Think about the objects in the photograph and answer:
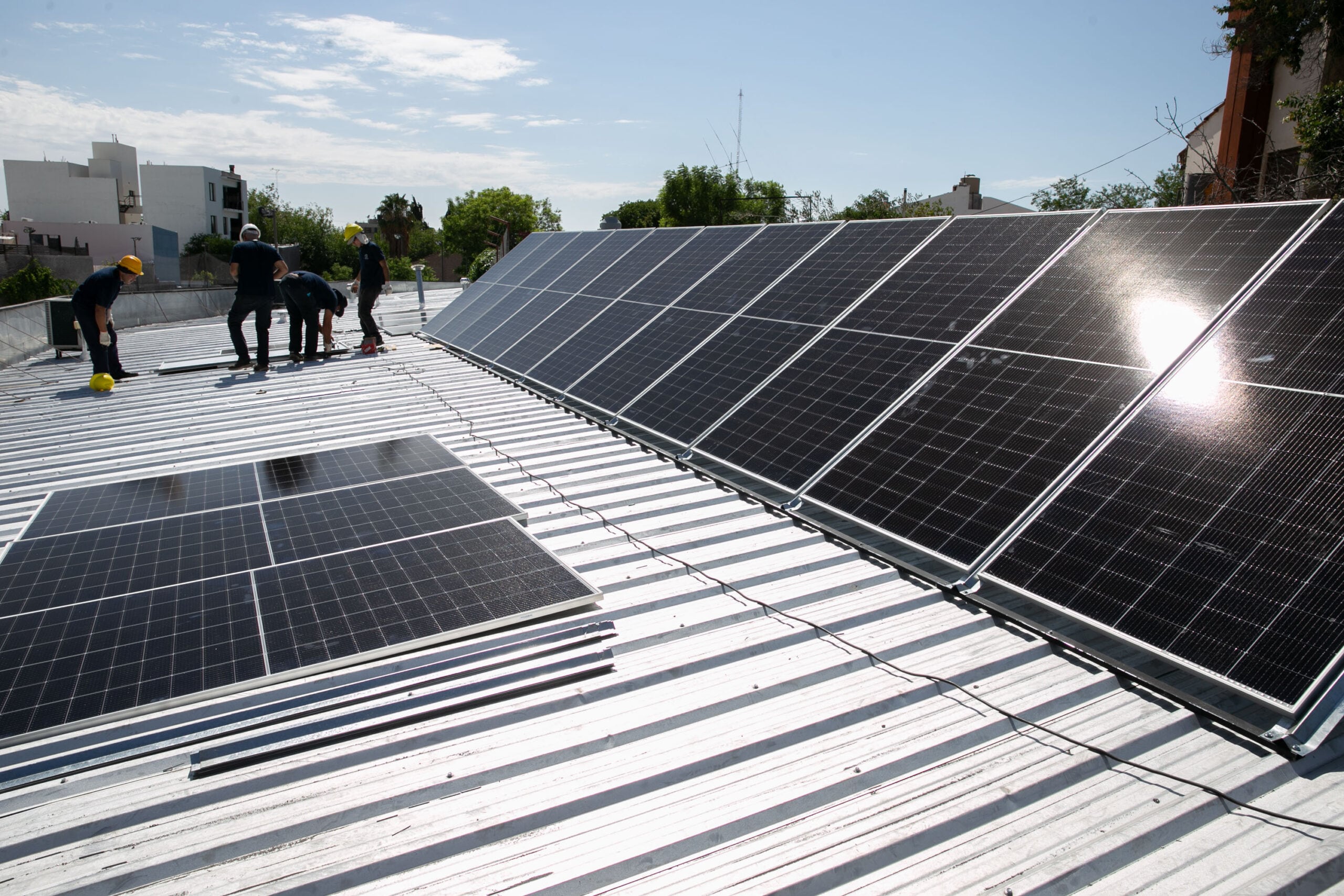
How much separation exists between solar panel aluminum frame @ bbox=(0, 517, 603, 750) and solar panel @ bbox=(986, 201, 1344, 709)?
8.81ft

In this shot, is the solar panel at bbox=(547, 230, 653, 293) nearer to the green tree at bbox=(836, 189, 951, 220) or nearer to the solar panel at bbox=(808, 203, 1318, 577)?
the solar panel at bbox=(808, 203, 1318, 577)

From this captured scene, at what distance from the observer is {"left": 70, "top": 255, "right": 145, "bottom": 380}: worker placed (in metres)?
13.4

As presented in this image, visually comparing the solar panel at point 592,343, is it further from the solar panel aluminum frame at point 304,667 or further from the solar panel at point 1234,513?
the solar panel at point 1234,513

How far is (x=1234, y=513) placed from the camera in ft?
14.8

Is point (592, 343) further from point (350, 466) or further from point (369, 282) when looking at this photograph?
point (369, 282)

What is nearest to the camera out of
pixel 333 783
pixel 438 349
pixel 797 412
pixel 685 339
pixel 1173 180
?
pixel 333 783

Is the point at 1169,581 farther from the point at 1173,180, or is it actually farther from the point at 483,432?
the point at 1173,180

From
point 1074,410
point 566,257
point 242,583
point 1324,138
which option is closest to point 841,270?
point 1074,410

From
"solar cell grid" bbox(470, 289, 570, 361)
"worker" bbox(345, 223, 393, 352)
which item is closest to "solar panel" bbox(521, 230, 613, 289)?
"solar cell grid" bbox(470, 289, 570, 361)

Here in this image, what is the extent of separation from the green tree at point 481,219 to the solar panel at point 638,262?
9833 centimetres

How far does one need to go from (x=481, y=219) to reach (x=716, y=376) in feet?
368

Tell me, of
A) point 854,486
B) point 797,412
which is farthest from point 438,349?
point 854,486

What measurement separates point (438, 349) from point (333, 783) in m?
13.3

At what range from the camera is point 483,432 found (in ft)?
32.1
